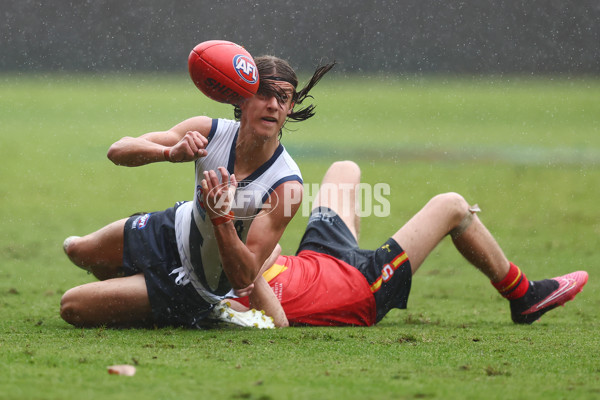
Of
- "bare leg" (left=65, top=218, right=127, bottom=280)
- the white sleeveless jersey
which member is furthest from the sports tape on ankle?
"bare leg" (left=65, top=218, right=127, bottom=280)

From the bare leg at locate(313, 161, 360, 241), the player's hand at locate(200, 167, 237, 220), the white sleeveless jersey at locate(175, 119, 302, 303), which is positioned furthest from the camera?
the bare leg at locate(313, 161, 360, 241)

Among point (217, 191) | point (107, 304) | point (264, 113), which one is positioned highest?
point (264, 113)

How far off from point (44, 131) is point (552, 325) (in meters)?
14.7

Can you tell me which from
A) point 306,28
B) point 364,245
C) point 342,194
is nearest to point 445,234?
point 342,194

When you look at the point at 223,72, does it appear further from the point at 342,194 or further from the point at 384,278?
the point at 342,194

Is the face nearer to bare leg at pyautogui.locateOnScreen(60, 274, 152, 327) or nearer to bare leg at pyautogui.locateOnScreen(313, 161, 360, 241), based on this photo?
bare leg at pyautogui.locateOnScreen(60, 274, 152, 327)

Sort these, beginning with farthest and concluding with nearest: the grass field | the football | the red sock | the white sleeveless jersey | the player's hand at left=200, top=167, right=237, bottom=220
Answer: the red sock
the white sleeveless jersey
the football
the player's hand at left=200, top=167, right=237, bottom=220
the grass field

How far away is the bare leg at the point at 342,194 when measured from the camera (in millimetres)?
4770

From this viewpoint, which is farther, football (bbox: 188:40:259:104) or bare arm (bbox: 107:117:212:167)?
football (bbox: 188:40:259:104)

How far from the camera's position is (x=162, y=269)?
387 centimetres

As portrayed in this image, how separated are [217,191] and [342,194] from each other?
1574 mm

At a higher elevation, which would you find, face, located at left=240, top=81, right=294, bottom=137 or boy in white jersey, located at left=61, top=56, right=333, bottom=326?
face, located at left=240, top=81, right=294, bottom=137

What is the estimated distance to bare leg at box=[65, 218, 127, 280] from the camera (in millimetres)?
4145

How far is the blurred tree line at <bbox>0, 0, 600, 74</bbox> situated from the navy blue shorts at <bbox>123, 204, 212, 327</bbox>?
1310 centimetres
